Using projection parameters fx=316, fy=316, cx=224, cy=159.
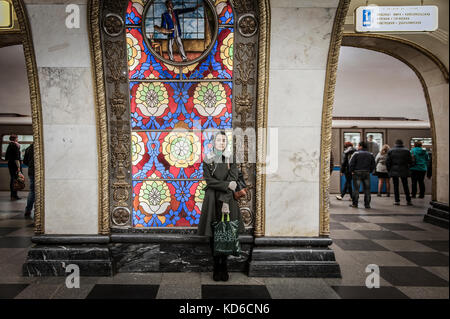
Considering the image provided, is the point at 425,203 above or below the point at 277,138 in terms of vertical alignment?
below

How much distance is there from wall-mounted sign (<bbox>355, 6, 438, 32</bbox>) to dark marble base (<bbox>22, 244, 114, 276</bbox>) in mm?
4541

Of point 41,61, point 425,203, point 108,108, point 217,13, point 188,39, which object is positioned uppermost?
point 217,13

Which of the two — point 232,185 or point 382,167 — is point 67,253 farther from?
point 382,167

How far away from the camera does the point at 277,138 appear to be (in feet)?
11.5

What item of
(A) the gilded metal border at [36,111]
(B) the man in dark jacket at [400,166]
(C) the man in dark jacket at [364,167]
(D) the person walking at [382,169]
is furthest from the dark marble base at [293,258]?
(D) the person walking at [382,169]

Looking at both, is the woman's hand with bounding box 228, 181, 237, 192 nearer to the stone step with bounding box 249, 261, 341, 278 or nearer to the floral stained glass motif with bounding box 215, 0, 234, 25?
the stone step with bounding box 249, 261, 341, 278

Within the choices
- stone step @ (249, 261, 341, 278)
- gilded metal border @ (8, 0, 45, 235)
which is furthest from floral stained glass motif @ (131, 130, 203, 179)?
stone step @ (249, 261, 341, 278)

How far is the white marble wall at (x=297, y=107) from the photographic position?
3.38 metres

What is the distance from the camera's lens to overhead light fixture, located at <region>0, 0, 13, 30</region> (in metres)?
3.93

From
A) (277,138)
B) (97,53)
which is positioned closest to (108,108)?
(97,53)

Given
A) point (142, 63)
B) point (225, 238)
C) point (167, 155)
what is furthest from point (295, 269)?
point (142, 63)

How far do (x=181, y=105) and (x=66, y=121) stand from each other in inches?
50.4
